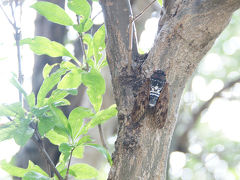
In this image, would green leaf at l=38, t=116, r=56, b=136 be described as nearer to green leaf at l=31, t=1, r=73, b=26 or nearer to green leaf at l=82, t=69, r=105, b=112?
green leaf at l=82, t=69, r=105, b=112

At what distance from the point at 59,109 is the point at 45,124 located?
7 cm

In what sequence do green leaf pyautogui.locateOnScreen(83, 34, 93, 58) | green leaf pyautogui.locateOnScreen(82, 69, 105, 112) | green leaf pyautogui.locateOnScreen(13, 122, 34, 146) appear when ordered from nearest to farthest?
green leaf pyautogui.locateOnScreen(13, 122, 34, 146) → green leaf pyautogui.locateOnScreen(82, 69, 105, 112) → green leaf pyautogui.locateOnScreen(83, 34, 93, 58)

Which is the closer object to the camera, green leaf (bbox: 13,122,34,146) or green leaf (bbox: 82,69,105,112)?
green leaf (bbox: 13,122,34,146)

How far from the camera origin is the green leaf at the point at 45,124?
604 mm

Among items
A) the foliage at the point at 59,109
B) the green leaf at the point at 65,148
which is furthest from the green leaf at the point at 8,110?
the green leaf at the point at 65,148

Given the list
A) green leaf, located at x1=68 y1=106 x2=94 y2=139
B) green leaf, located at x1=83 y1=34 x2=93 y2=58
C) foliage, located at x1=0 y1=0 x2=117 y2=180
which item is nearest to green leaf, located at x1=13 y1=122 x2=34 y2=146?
foliage, located at x1=0 y1=0 x2=117 y2=180

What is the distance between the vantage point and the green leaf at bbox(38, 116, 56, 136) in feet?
1.98

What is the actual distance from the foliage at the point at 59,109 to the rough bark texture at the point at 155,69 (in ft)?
0.19

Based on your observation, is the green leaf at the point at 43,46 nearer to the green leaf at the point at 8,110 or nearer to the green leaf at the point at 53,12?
the green leaf at the point at 53,12

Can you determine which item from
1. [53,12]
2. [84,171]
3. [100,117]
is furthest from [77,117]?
[53,12]

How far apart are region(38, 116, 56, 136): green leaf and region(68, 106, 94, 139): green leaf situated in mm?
104

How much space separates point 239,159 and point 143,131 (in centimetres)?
404

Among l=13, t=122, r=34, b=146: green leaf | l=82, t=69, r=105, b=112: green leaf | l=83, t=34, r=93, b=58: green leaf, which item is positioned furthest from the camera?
l=83, t=34, r=93, b=58: green leaf

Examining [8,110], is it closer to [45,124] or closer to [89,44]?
[45,124]
